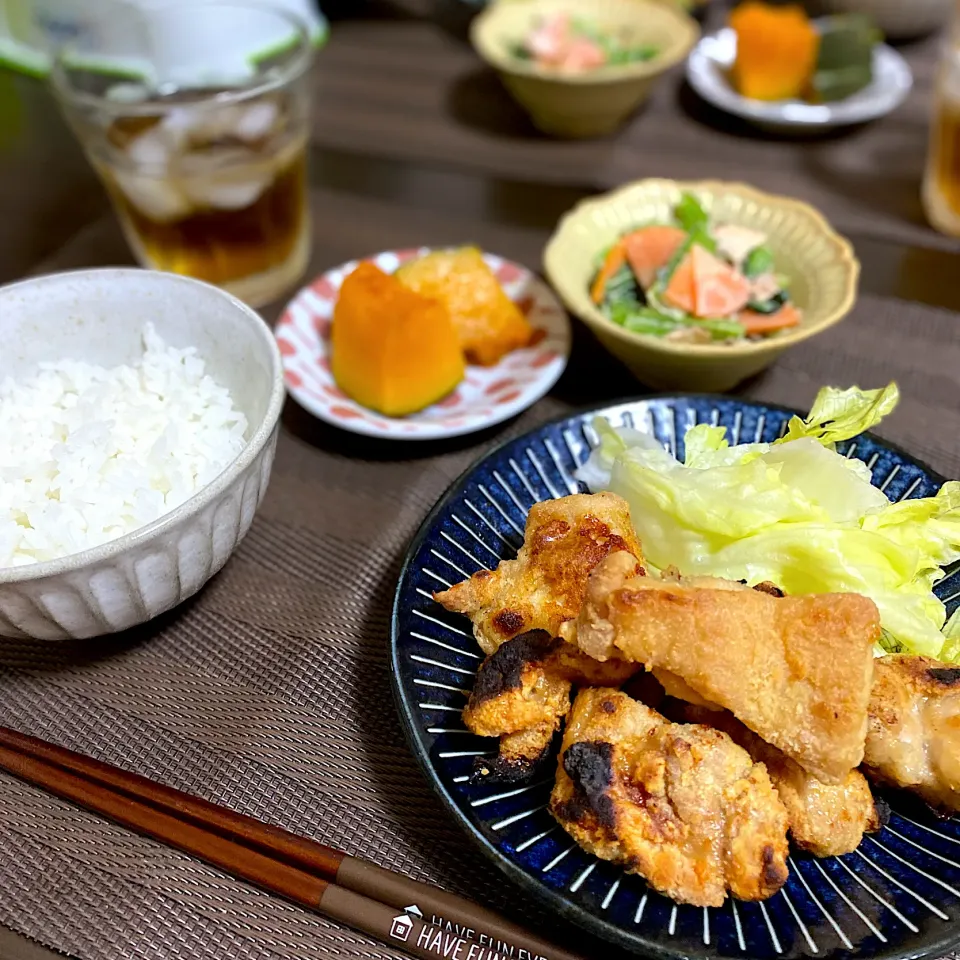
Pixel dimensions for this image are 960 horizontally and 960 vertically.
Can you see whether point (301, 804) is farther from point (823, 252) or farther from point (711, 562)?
point (823, 252)

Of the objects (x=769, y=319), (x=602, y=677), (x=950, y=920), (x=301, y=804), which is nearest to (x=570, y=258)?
(x=769, y=319)

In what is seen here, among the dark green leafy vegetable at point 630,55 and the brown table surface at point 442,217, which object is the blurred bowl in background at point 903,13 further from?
the dark green leafy vegetable at point 630,55

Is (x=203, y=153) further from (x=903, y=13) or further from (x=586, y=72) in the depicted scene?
(x=903, y=13)

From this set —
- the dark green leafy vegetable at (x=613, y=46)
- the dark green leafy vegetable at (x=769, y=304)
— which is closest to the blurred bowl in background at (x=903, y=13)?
the dark green leafy vegetable at (x=613, y=46)

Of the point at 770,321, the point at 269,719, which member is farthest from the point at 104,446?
the point at 770,321

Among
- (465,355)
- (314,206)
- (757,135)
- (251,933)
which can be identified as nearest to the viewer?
(251,933)

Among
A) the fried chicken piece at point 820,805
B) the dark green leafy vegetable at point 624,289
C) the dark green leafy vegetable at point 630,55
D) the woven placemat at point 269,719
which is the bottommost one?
the woven placemat at point 269,719
